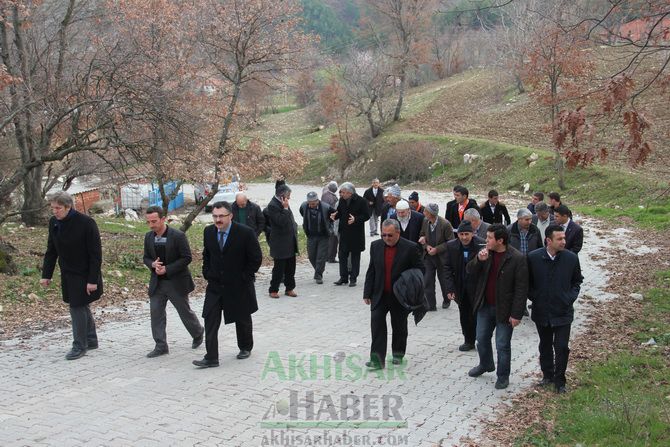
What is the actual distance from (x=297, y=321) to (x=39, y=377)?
392cm

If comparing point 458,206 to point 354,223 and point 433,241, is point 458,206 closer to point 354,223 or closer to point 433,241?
point 433,241

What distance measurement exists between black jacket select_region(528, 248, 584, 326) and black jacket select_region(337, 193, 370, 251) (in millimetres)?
5891

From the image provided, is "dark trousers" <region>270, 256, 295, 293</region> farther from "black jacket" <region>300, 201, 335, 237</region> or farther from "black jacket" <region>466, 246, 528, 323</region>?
"black jacket" <region>466, 246, 528, 323</region>

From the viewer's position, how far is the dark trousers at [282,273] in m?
12.6

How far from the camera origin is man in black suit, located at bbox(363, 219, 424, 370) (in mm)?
7906

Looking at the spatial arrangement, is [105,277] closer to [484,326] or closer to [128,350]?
[128,350]

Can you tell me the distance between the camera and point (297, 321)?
35.2 feet

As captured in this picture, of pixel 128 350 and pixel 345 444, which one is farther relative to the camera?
pixel 128 350

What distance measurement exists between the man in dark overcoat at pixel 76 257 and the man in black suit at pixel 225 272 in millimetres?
1418

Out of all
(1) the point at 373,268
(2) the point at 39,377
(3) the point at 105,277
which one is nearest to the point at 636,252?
(1) the point at 373,268

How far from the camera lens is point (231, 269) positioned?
26.9 ft

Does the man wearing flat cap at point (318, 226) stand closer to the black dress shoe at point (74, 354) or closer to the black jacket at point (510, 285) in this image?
the black dress shoe at point (74, 354)

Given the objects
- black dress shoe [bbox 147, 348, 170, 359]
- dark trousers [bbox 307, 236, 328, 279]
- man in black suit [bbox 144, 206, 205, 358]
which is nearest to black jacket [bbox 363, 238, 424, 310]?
man in black suit [bbox 144, 206, 205, 358]

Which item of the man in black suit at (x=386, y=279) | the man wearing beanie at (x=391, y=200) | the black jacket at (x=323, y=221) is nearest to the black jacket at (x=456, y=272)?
the man in black suit at (x=386, y=279)
